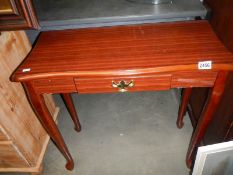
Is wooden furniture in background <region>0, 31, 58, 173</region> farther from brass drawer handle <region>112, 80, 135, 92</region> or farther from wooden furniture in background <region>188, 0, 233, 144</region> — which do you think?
wooden furniture in background <region>188, 0, 233, 144</region>

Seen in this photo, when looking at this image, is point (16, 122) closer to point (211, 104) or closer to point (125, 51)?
point (125, 51)

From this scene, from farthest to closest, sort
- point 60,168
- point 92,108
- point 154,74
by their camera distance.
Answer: point 92,108
point 60,168
point 154,74

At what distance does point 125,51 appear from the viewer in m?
0.82

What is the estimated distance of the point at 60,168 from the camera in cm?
123

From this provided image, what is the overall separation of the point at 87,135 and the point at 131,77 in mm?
734

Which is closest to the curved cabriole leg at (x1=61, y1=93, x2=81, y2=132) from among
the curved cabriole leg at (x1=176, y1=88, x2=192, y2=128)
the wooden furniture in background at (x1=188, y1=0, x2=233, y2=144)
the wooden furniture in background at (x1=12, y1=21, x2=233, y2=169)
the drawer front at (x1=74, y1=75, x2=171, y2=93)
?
the wooden furniture in background at (x1=12, y1=21, x2=233, y2=169)

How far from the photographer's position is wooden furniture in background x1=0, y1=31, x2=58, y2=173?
0.95m

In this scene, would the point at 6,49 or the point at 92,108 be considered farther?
the point at 92,108

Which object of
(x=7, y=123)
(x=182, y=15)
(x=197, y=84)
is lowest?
(x=7, y=123)

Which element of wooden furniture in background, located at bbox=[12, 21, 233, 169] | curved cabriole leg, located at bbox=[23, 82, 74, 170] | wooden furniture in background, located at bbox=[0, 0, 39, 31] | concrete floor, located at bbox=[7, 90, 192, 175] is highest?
wooden furniture in background, located at bbox=[0, 0, 39, 31]

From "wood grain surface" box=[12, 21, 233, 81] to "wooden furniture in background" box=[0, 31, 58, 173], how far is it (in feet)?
0.53

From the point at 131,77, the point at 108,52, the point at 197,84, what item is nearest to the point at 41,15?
the point at 108,52

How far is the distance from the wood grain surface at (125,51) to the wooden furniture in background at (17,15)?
0.12m

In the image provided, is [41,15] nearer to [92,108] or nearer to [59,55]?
[59,55]
